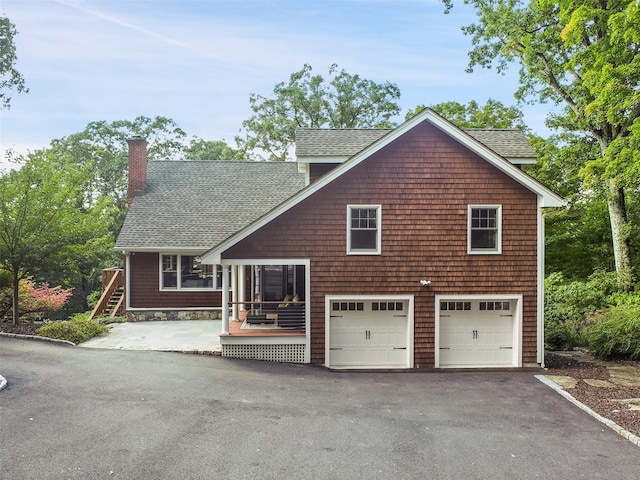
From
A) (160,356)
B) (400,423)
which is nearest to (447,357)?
(400,423)

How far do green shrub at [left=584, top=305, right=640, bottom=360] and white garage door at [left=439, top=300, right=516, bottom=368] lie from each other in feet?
10.9

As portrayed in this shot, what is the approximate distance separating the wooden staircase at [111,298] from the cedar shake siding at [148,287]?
1214 mm

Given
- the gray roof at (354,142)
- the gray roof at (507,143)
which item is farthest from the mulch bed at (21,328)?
the gray roof at (507,143)

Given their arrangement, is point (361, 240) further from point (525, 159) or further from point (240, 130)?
point (240, 130)

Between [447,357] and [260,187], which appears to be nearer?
[447,357]

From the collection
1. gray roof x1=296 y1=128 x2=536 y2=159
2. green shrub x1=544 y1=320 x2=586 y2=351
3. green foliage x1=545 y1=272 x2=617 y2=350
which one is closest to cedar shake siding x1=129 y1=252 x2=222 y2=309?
gray roof x1=296 y1=128 x2=536 y2=159

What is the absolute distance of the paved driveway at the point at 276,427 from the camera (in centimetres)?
705

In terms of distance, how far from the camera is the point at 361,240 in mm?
14633

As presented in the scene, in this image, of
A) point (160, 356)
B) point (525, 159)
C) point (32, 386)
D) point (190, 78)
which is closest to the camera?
point (32, 386)

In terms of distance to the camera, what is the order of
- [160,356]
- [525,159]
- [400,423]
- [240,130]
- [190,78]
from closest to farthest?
1. [400,423]
2. [160,356]
3. [525,159]
4. [190,78]
5. [240,130]

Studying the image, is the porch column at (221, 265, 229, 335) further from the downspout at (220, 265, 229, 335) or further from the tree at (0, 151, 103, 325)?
the tree at (0, 151, 103, 325)

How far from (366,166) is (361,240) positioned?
84.6 inches

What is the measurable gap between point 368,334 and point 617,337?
7943 millimetres

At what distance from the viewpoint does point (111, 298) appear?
74.6 feet
